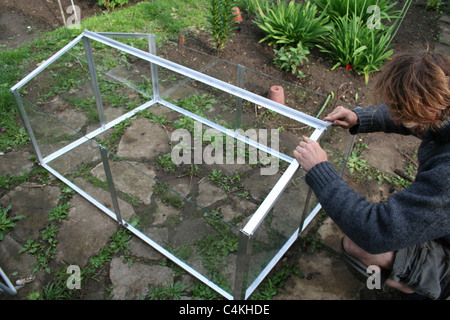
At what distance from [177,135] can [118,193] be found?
98 centimetres

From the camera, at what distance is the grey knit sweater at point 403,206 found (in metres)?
1.38

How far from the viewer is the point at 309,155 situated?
1.72 m

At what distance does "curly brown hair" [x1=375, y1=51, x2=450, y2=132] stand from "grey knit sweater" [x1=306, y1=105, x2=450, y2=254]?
0.11 meters

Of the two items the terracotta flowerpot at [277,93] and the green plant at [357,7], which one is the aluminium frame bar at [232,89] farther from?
the green plant at [357,7]

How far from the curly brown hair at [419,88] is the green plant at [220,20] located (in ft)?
8.70

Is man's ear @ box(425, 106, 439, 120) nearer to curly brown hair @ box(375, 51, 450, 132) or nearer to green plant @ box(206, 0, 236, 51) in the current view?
curly brown hair @ box(375, 51, 450, 132)

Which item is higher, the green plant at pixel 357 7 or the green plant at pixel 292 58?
the green plant at pixel 357 7

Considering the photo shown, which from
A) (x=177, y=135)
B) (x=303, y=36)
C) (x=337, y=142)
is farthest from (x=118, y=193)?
(x=303, y=36)

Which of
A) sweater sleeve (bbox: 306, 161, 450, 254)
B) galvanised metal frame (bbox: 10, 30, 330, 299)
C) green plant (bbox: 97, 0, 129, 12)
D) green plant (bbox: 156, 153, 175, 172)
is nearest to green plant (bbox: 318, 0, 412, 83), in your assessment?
galvanised metal frame (bbox: 10, 30, 330, 299)

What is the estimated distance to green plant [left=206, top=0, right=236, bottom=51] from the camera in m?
3.73

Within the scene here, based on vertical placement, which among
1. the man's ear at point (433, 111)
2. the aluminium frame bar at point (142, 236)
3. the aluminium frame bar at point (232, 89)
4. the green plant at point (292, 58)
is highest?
the man's ear at point (433, 111)

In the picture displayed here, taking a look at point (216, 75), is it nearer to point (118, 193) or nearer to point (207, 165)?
point (207, 165)

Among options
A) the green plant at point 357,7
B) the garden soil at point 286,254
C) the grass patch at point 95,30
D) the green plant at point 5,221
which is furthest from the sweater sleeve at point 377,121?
the green plant at point 5,221
